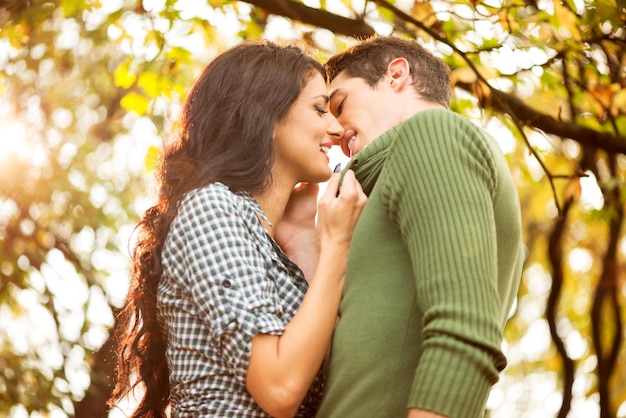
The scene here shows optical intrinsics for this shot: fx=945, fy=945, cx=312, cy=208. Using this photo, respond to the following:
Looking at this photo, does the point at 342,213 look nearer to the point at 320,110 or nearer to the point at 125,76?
the point at 320,110

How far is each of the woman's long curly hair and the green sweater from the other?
624 millimetres

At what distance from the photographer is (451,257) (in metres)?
1.95

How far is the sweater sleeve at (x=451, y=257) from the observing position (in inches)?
75.1


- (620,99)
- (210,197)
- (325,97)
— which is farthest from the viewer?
(620,99)

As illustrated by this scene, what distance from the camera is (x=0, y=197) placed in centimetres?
820

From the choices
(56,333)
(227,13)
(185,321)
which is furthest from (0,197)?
(185,321)

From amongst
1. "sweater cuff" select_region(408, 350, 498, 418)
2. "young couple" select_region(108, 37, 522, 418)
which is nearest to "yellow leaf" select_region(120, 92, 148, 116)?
"young couple" select_region(108, 37, 522, 418)

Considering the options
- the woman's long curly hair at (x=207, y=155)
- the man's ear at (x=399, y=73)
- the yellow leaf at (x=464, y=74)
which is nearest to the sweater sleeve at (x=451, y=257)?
the woman's long curly hair at (x=207, y=155)

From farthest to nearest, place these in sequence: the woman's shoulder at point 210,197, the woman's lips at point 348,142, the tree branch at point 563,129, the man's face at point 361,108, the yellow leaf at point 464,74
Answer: the tree branch at point 563,129
the yellow leaf at point 464,74
the woman's lips at point 348,142
the man's face at point 361,108
the woman's shoulder at point 210,197

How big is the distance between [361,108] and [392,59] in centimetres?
21

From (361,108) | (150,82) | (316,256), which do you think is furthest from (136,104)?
(316,256)

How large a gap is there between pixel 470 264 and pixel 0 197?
695cm

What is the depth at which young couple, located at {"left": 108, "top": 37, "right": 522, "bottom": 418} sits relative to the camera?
197 cm

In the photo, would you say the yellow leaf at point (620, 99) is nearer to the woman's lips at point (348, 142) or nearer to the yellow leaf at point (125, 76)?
the woman's lips at point (348, 142)
